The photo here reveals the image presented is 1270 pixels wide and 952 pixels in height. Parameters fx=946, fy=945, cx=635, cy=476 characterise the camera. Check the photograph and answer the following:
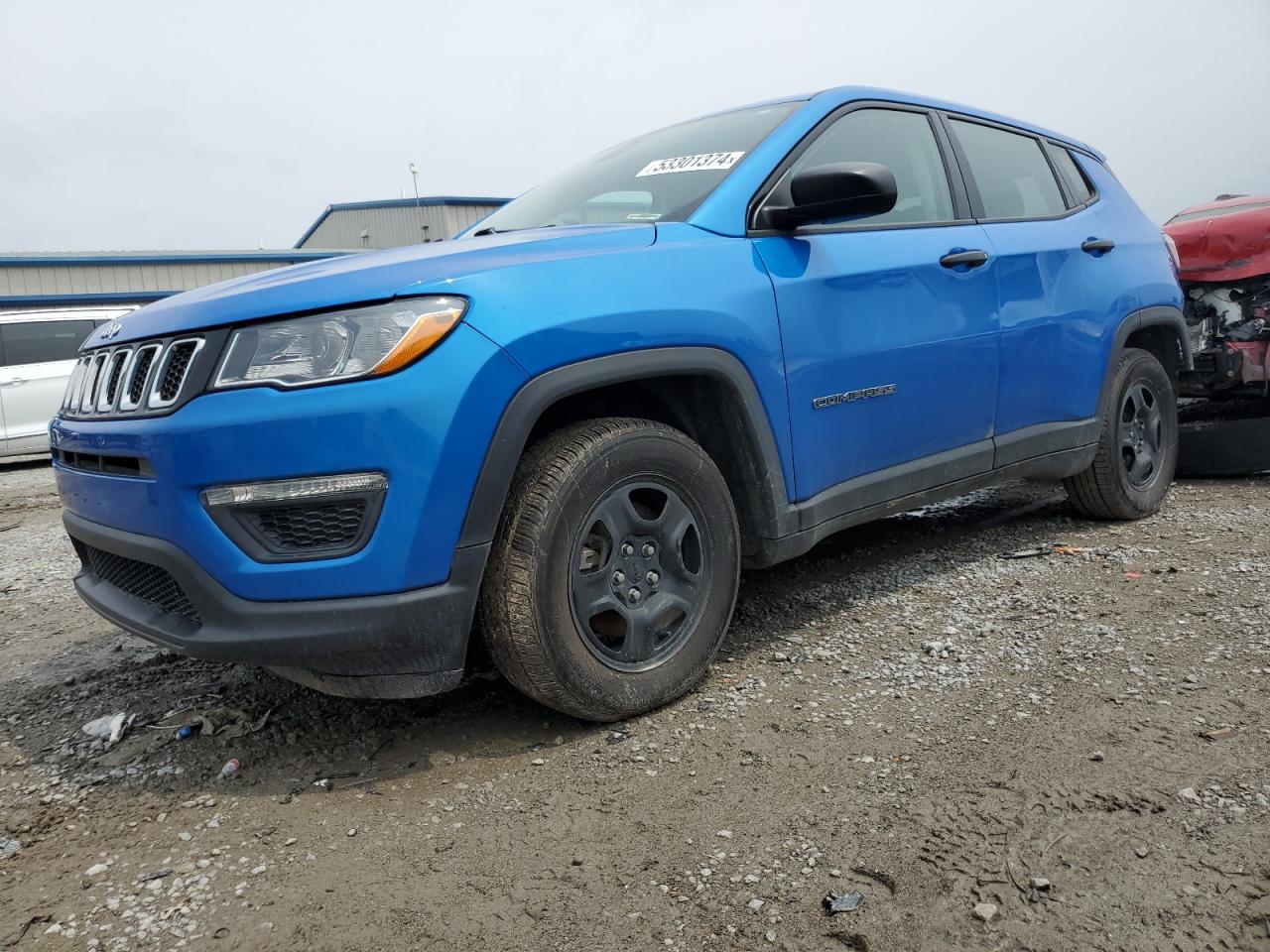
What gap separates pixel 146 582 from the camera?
239cm

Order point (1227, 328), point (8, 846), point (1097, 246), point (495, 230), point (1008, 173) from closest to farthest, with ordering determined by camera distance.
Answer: point (8, 846)
point (495, 230)
point (1008, 173)
point (1097, 246)
point (1227, 328)

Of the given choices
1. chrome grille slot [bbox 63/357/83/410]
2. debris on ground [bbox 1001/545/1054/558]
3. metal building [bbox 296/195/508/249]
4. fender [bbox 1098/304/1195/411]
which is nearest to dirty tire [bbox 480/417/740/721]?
chrome grille slot [bbox 63/357/83/410]

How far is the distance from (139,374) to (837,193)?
6.24ft

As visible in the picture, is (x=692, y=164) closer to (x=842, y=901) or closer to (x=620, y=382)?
(x=620, y=382)

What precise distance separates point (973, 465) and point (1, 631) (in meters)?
3.79

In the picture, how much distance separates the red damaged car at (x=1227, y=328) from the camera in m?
5.23

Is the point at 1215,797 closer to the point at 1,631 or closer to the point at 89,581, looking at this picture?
the point at 89,581

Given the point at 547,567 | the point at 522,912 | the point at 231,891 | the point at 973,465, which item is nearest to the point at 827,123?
the point at 973,465

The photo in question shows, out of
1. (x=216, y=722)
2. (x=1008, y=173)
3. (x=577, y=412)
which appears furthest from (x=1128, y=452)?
(x=216, y=722)

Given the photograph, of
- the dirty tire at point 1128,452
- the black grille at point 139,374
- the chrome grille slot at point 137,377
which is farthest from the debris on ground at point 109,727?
the dirty tire at point 1128,452

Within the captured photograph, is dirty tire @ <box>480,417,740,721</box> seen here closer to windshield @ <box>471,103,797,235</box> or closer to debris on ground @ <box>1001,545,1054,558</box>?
windshield @ <box>471,103,797,235</box>

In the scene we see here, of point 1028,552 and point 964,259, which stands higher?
point 964,259

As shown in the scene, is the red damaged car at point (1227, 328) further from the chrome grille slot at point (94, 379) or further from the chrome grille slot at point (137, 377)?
the chrome grille slot at point (94, 379)

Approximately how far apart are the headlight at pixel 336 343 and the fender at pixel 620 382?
263mm
